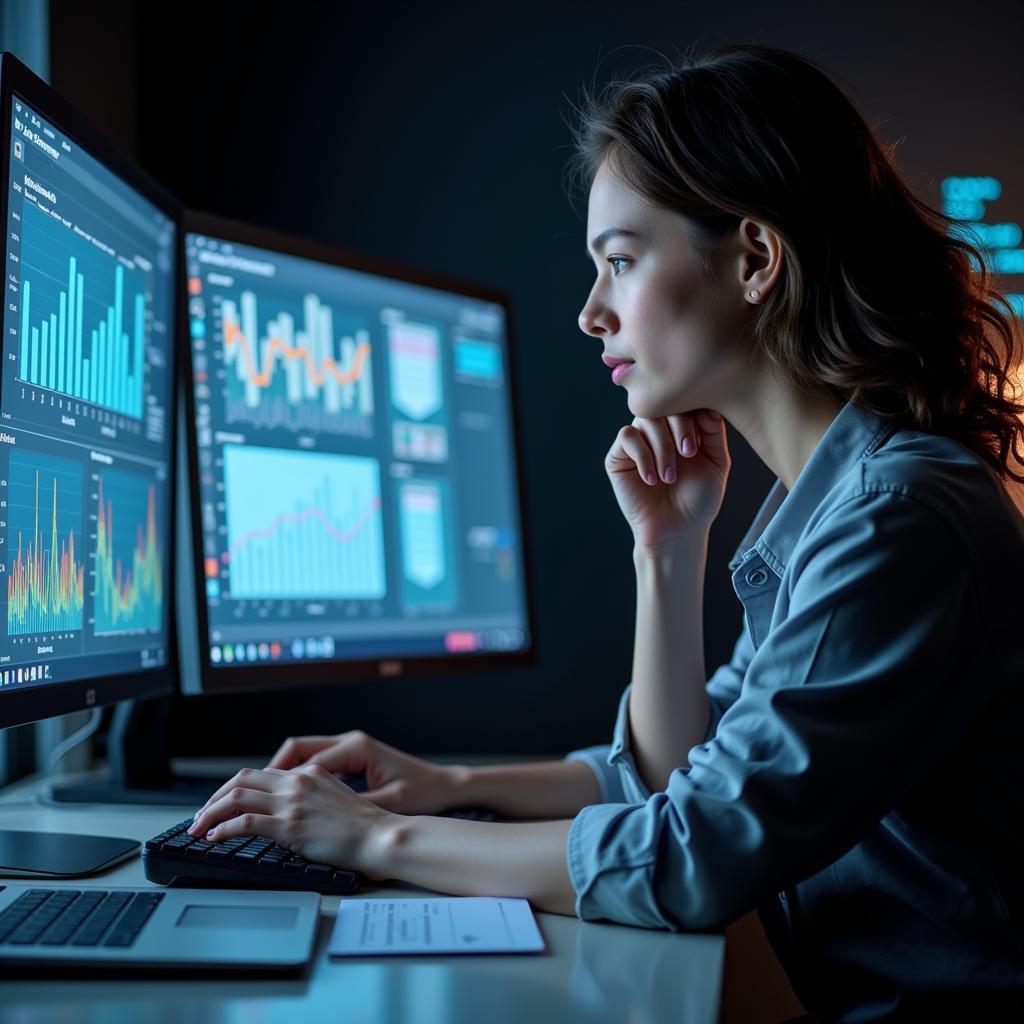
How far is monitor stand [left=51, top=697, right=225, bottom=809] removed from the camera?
1231mm

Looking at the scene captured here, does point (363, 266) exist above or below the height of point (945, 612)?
above

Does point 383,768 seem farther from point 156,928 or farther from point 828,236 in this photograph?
point 828,236

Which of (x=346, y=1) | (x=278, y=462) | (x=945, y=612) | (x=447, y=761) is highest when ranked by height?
(x=346, y=1)

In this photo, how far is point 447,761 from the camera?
158 cm

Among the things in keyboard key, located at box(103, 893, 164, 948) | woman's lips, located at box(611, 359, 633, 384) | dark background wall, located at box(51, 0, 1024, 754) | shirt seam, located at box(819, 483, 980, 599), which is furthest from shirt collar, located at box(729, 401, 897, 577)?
dark background wall, located at box(51, 0, 1024, 754)

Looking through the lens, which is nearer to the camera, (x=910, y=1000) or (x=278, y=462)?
(x=910, y=1000)

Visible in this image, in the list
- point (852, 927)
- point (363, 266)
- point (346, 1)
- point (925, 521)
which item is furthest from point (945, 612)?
point (346, 1)

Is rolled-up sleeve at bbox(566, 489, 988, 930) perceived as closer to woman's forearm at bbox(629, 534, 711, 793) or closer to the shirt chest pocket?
the shirt chest pocket

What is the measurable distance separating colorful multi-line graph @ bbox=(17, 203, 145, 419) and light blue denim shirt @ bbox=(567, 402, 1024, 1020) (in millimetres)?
608

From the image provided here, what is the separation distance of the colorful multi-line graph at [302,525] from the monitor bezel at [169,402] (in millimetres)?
87

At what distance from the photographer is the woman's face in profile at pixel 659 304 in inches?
42.6

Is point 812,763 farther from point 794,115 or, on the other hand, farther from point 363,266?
point 363,266

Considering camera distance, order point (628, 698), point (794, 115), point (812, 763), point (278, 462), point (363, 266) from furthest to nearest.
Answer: point (363, 266) → point (278, 462) → point (628, 698) → point (794, 115) → point (812, 763)

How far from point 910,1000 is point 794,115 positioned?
0.76 meters
